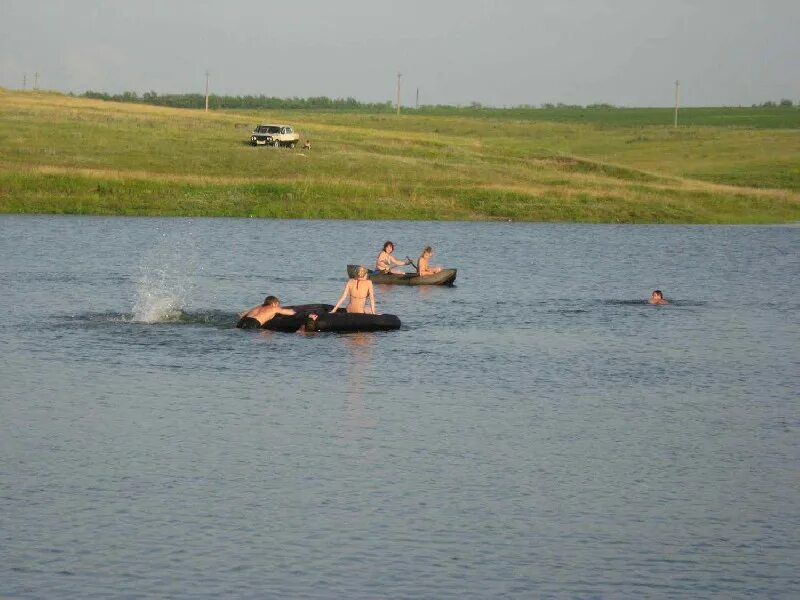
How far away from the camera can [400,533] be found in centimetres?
1455

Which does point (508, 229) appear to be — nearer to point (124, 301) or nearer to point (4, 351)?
point (124, 301)

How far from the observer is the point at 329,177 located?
73188 mm

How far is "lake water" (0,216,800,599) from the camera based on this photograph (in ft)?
44.1

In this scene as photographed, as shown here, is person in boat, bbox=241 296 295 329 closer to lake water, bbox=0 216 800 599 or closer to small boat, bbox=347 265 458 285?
lake water, bbox=0 216 800 599

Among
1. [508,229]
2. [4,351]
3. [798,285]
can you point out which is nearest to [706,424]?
[4,351]

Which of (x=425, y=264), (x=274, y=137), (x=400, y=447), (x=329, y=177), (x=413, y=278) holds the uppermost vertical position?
(x=274, y=137)

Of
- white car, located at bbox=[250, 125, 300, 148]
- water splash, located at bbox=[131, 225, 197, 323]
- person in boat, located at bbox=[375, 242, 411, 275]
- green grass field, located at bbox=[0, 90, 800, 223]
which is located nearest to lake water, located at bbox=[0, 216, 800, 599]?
water splash, located at bbox=[131, 225, 197, 323]

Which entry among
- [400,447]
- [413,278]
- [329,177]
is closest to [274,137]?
[329,177]

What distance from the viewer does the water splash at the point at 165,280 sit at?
1212 inches

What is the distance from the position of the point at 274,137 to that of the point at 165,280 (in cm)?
4748

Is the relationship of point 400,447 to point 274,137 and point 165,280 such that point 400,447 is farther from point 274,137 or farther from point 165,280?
point 274,137

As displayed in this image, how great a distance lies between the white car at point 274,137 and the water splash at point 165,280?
29.0m

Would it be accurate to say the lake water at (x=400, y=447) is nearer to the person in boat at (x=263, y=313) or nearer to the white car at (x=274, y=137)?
the person in boat at (x=263, y=313)

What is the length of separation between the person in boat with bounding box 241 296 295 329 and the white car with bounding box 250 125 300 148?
188ft
